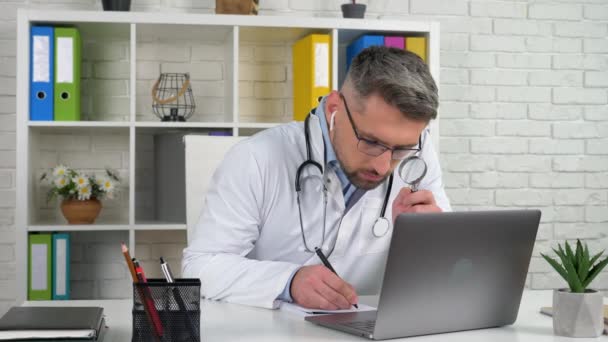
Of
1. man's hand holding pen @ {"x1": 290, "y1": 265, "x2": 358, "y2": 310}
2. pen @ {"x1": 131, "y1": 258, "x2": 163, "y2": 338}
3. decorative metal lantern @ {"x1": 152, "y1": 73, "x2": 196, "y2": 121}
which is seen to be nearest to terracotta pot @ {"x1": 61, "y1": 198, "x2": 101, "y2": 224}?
decorative metal lantern @ {"x1": 152, "y1": 73, "x2": 196, "y2": 121}

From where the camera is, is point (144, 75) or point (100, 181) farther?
point (144, 75)

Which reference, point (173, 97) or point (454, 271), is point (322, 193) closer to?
point (454, 271)

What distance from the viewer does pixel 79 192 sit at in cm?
298

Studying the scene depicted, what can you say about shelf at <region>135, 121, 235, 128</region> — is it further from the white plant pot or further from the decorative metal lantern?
the white plant pot

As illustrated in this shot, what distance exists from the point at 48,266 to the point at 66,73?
2.33 feet

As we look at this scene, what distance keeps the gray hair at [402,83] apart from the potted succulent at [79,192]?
159 centimetres

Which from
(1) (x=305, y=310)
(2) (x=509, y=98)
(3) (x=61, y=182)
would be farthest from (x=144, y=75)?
(1) (x=305, y=310)

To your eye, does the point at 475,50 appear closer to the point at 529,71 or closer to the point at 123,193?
the point at 529,71

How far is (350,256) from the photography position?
6.25ft

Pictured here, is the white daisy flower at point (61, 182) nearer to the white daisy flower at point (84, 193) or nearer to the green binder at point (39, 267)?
the white daisy flower at point (84, 193)

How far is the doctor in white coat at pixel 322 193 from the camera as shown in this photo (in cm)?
164

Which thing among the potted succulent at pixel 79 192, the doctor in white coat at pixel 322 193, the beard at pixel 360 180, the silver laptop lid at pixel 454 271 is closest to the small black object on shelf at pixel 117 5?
the potted succulent at pixel 79 192

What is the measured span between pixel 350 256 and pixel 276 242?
0.59 ft

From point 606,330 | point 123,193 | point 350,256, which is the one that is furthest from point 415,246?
point 123,193
